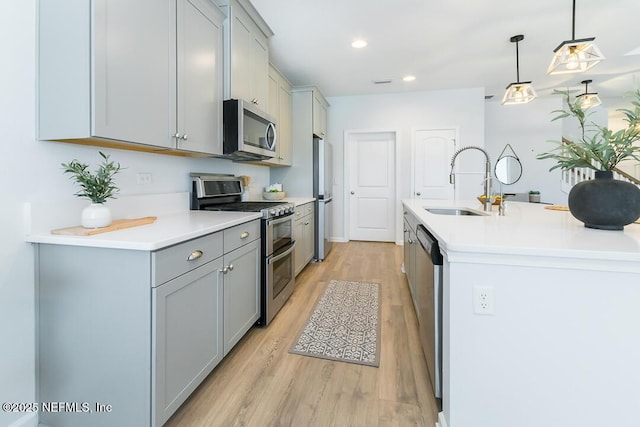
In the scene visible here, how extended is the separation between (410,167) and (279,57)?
291 centimetres

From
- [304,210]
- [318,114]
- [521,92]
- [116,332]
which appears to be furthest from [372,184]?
[116,332]

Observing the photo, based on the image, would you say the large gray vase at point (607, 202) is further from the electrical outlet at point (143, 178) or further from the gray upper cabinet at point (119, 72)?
the electrical outlet at point (143, 178)

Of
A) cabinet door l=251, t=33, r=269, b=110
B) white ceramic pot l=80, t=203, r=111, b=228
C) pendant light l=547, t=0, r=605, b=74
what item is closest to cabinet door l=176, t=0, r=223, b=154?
cabinet door l=251, t=33, r=269, b=110

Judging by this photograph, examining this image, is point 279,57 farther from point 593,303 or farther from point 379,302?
point 593,303

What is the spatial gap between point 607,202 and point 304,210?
2.69 metres

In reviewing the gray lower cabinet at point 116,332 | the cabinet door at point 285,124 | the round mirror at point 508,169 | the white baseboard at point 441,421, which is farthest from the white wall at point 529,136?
the gray lower cabinet at point 116,332

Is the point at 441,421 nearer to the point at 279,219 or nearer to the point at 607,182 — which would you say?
the point at 607,182

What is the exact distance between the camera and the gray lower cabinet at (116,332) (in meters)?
1.21

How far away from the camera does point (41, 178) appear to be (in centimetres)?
140

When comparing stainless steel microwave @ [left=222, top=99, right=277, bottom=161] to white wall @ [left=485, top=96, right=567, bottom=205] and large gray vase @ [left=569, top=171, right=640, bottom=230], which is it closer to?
large gray vase @ [left=569, top=171, right=640, bottom=230]

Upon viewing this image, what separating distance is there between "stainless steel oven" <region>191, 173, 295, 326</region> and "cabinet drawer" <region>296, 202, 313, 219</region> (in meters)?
0.40

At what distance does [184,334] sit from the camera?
4.58ft

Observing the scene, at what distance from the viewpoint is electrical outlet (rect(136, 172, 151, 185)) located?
1.95m

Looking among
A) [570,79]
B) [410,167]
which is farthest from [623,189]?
[570,79]
